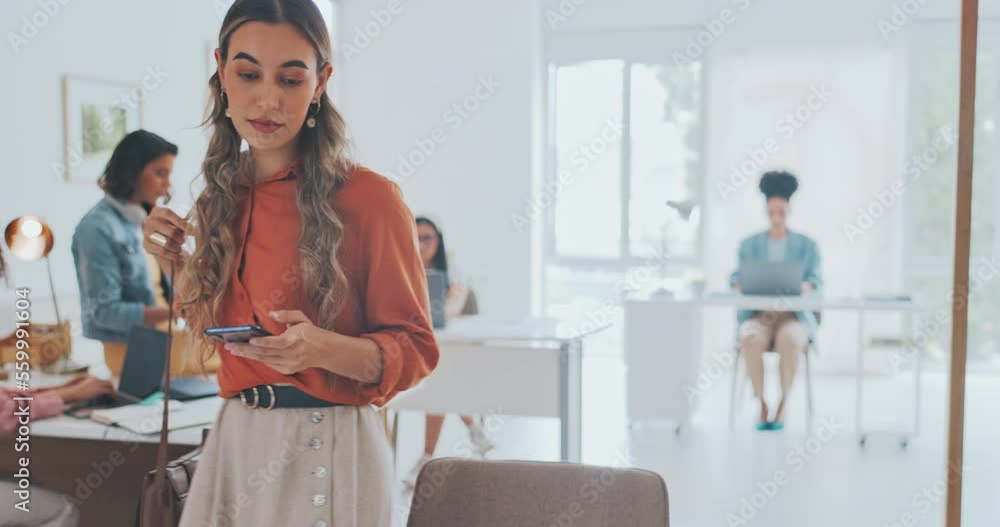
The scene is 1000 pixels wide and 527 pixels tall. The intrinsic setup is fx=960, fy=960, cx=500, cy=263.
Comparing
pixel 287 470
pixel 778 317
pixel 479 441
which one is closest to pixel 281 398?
pixel 287 470

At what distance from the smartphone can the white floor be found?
96.7 inches

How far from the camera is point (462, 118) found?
7.83m

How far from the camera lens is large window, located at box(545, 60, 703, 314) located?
7.87 m

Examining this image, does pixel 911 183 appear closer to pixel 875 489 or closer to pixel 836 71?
pixel 836 71

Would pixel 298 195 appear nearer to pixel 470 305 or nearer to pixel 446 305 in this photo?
pixel 446 305

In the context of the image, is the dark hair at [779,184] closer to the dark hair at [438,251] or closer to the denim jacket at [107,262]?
the dark hair at [438,251]

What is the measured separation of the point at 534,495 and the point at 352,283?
0.46 meters

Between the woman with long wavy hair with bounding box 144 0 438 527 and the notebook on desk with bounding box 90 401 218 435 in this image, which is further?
the notebook on desk with bounding box 90 401 218 435

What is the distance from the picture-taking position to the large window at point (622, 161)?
7.87 meters

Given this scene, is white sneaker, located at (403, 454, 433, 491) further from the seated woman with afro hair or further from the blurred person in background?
the seated woman with afro hair

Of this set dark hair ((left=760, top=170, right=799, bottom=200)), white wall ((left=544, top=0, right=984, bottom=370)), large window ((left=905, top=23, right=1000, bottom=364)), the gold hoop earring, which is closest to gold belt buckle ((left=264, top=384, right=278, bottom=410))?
the gold hoop earring

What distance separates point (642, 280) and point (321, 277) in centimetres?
666

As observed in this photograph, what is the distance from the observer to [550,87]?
316 inches

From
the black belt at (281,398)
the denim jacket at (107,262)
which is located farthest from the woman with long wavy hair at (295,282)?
the denim jacket at (107,262)
